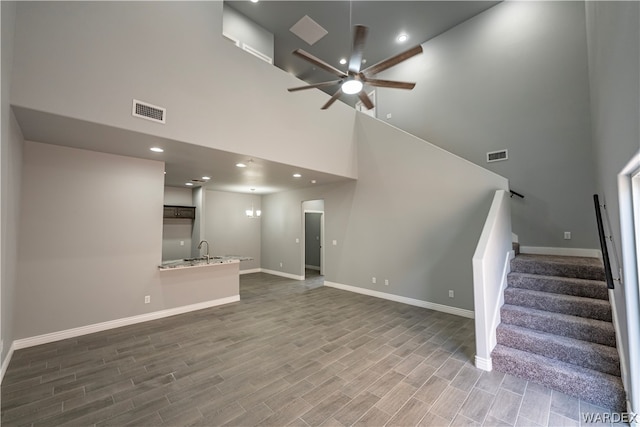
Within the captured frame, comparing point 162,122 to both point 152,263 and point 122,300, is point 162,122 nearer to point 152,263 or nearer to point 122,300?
point 152,263

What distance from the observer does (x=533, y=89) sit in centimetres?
483

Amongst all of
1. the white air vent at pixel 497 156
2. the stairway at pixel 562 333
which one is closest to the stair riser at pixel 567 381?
the stairway at pixel 562 333

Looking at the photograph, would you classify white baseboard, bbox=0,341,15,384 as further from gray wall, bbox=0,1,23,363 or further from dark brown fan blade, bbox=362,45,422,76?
dark brown fan blade, bbox=362,45,422,76

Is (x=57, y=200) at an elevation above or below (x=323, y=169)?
below

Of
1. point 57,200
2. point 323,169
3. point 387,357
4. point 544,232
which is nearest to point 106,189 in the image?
point 57,200

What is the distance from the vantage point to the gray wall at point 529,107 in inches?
173

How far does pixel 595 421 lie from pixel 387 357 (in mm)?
1789

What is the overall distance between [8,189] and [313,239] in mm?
8100

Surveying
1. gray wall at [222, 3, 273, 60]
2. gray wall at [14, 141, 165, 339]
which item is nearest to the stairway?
gray wall at [14, 141, 165, 339]

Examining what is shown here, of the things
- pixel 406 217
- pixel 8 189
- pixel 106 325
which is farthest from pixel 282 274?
pixel 8 189

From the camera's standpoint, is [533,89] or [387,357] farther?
[533,89]

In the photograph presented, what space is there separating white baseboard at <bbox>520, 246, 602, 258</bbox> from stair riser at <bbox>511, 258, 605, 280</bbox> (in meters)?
1.16

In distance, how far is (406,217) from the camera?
5391mm

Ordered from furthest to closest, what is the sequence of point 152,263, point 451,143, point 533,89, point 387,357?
1. point 451,143
2. point 533,89
3. point 152,263
4. point 387,357
